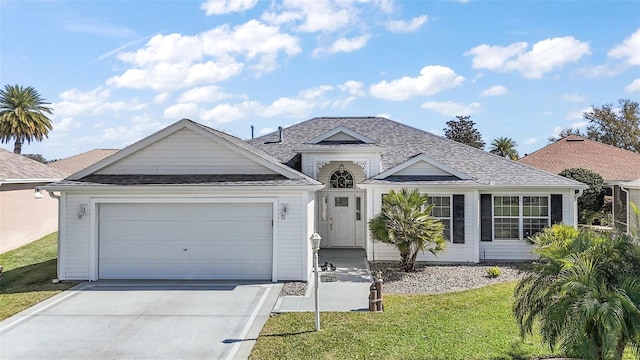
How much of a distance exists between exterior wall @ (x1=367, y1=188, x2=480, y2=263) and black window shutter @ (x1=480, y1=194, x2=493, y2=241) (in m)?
0.26

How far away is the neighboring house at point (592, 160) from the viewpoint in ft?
80.3

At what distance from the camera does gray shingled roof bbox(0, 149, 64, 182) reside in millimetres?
16964

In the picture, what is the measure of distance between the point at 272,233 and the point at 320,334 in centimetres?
441

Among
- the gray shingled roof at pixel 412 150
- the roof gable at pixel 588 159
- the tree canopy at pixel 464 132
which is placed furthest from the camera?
the tree canopy at pixel 464 132

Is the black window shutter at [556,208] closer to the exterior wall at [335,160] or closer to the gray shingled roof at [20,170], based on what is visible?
the exterior wall at [335,160]

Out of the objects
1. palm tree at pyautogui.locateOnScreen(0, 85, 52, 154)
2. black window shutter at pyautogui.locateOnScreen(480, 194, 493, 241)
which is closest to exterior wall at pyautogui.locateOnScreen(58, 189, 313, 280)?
black window shutter at pyautogui.locateOnScreen(480, 194, 493, 241)

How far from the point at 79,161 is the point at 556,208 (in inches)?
1294

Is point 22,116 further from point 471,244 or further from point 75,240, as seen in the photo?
point 471,244

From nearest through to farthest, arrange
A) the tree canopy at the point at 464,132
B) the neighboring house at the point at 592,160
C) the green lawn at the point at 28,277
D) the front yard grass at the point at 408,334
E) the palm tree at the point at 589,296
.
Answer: the palm tree at the point at 589,296
the front yard grass at the point at 408,334
the green lawn at the point at 28,277
the neighboring house at the point at 592,160
the tree canopy at the point at 464,132

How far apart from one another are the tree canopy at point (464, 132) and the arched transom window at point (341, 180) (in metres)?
25.4

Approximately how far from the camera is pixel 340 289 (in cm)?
1064

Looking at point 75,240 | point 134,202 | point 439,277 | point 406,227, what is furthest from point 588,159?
point 75,240

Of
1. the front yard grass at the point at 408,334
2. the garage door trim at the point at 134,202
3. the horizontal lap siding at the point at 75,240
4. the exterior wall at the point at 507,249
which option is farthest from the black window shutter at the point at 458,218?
the horizontal lap siding at the point at 75,240

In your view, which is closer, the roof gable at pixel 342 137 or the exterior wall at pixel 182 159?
the exterior wall at pixel 182 159
